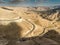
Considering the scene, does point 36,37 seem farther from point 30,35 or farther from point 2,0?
point 2,0

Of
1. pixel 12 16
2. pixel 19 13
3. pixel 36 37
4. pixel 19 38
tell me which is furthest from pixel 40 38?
pixel 19 13

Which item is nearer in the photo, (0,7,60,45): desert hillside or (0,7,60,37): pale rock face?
(0,7,60,45): desert hillside

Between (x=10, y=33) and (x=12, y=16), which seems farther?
(x=12, y=16)

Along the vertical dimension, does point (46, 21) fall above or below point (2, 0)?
below

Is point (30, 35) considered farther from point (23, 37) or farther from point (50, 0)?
point (50, 0)

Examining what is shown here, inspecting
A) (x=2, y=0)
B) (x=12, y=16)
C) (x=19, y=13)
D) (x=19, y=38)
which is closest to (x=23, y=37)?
(x=19, y=38)

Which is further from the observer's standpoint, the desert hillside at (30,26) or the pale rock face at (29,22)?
the pale rock face at (29,22)

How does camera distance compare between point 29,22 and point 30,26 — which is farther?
point 29,22

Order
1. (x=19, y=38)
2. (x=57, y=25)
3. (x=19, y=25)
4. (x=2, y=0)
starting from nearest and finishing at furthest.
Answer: (x=19, y=38)
(x=19, y=25)
(x=57, y=25)
(x=2, y=0)

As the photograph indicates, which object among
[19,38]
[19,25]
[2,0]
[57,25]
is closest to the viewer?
[19,38]
